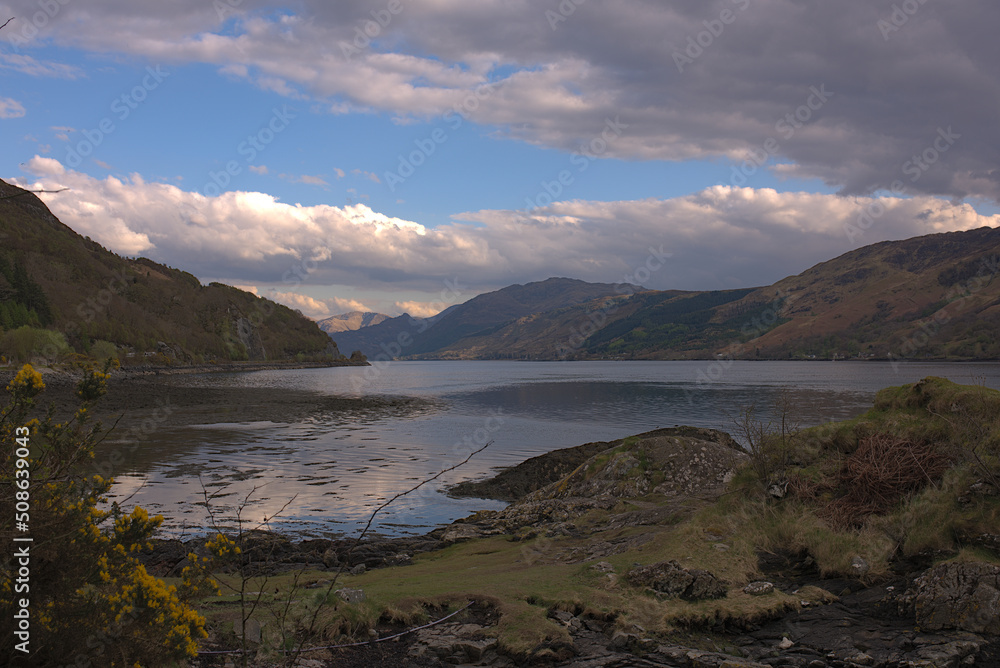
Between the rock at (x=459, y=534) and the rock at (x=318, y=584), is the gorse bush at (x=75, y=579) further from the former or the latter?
the rock at (x=459, y=534)

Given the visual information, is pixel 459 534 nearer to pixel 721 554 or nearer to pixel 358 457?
pixel 721 554

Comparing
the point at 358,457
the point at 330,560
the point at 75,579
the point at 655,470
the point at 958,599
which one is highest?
the point at 75,579

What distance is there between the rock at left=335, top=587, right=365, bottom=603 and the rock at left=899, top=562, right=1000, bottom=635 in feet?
27.1

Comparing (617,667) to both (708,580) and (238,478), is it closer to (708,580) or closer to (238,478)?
(708,580)

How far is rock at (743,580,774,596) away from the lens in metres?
9.32

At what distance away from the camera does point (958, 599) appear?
306 inches

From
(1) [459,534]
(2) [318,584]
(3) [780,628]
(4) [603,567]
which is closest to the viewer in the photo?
(3) [780,628]

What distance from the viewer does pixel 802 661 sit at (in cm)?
741

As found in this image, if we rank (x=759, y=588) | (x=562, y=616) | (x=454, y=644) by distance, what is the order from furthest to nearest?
(x=759, y=588)
(x=562, y=616)
(x=454, y=644)

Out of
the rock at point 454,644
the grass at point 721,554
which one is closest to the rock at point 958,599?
the grass at point 721,554

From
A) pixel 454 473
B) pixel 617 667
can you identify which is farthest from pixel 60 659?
pixel 454 473

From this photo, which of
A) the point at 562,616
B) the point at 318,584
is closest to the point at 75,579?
the point at 562,616

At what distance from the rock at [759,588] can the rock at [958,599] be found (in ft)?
5.84

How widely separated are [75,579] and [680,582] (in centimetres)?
837
